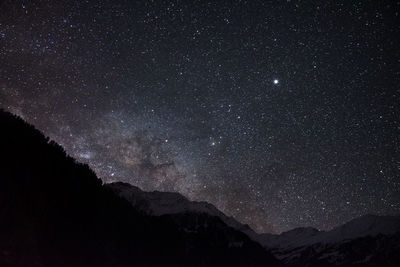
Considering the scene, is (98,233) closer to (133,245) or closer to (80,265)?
(80,265)

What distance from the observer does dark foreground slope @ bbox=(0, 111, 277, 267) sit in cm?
3703

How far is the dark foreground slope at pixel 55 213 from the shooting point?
1458 inches

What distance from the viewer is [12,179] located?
39.7m

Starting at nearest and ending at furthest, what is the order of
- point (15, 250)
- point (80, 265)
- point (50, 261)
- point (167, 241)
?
point (15, 250)
point (50, 261)
point (80, 265)
point (167, 241)

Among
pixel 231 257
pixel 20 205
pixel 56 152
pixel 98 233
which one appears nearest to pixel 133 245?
pixel 98 233

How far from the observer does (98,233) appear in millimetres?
57531

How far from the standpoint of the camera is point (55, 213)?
48125mm

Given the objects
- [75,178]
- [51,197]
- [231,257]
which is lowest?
[231,257]

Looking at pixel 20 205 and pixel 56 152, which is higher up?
pixel 56 152

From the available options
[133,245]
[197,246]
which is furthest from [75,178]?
[197,246]

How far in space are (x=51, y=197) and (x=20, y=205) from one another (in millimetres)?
10871

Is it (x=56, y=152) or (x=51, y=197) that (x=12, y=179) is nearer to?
(x=51, y=197)

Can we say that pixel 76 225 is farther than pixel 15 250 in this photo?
Yes

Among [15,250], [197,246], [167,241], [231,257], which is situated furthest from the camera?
[231,257]
